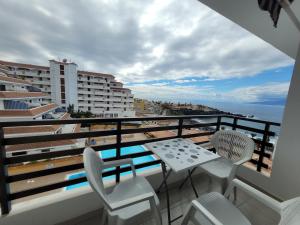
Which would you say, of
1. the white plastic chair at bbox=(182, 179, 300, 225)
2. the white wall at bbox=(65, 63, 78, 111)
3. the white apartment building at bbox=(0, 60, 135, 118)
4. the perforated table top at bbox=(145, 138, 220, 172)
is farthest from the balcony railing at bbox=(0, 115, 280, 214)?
the white wall at bbox=(65, 63, 78, 111)

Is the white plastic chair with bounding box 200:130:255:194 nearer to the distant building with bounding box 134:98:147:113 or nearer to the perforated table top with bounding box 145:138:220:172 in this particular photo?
the perforated table top with bounding box 145:138:220:172

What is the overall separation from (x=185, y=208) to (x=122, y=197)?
86cm

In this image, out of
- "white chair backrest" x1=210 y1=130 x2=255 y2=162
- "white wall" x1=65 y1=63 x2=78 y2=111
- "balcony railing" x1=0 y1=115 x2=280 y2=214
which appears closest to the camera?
"balcony railing" x1=0 y1=115 x2=280 y2=214

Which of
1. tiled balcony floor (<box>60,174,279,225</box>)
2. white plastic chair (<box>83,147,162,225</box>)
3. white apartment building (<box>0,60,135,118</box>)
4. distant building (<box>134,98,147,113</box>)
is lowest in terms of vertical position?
tiled balcony floor (<box>60,174,279,225</box>)

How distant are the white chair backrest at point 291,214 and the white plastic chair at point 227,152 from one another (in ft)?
2.22

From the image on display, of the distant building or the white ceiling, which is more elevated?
the white ceiling

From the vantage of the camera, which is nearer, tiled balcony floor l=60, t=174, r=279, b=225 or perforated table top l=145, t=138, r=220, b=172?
perforated table top l=145, t=138, r=220, b=172

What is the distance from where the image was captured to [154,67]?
32.2 feet

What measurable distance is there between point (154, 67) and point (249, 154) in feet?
30.1

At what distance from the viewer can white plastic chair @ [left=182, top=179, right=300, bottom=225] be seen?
0.71 m

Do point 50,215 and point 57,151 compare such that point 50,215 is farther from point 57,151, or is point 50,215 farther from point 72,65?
point 72,65

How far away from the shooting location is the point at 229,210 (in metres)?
1.00

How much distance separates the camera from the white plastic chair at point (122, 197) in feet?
2.42

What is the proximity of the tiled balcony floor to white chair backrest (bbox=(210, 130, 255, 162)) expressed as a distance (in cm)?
51
